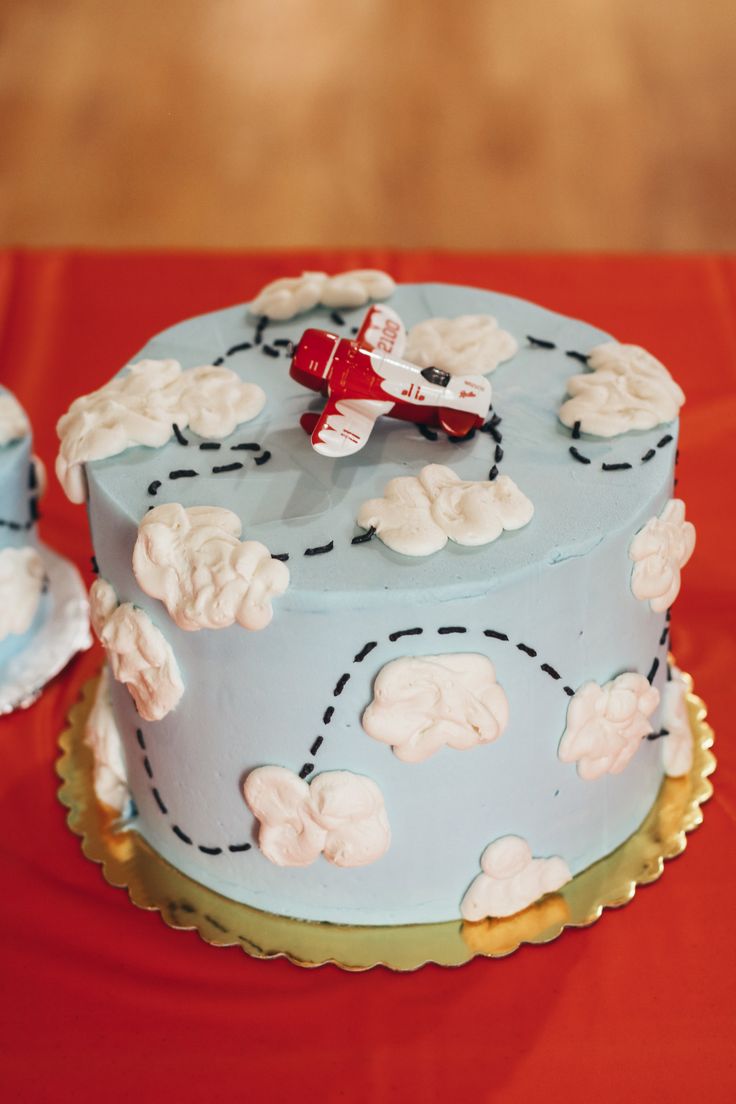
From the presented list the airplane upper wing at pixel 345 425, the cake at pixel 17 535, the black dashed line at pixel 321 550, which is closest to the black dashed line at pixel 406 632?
the black dashed line at pixel 321 550

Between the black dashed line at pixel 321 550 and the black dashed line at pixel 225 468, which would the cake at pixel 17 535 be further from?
the black dashed line at pixel 321 550

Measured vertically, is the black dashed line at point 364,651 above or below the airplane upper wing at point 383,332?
below

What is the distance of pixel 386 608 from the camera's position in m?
1.34

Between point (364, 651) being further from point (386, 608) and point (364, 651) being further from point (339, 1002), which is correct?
point (339, 1002)

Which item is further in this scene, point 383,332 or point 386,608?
point 383,332

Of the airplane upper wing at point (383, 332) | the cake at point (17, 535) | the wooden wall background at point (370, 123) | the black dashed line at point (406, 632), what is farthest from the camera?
the wooden wall background at point (370, 123)

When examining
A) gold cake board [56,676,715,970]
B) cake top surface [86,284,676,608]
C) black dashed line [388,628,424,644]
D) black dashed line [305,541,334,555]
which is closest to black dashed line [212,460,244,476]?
cake top surface [86,284,676,608]

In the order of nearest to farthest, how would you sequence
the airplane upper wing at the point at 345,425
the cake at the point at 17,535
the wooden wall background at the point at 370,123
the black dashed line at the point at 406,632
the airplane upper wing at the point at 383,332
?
the black dashed line at the point at 406,632, the airplane upper wing at the point at 345,425, the airplane upper wing at the point at 383,332, the cake at the point at 17,535, the wooden wall background at the point at 370,123

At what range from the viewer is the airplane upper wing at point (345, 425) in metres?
1.46

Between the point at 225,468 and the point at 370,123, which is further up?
the point at 225,468

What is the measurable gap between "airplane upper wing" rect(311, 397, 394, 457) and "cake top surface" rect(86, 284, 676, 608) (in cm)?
4

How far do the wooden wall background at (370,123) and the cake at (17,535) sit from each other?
6.85 feet

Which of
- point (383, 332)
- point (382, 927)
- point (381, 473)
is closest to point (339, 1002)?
point (382, 927)

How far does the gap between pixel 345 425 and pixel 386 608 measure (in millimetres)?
234
